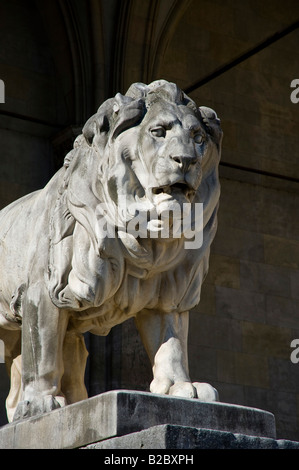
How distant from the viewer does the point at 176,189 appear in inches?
237

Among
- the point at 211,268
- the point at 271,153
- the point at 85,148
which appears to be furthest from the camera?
the point at 271,153

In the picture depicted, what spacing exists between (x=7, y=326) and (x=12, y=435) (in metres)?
1.11

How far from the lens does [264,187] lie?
15.0 meters

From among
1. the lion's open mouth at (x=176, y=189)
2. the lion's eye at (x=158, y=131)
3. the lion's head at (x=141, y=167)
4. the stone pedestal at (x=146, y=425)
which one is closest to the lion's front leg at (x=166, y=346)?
the stone pedestal at (x=146, y=425)

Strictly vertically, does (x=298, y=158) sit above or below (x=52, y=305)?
above

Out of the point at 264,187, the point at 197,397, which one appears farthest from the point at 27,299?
the point at 264,187

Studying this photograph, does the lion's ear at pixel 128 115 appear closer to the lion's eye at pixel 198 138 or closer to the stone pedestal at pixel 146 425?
the lion's eye at pixel 198 138

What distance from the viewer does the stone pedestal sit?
5453mm

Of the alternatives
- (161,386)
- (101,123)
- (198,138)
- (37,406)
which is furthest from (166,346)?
(101,123)

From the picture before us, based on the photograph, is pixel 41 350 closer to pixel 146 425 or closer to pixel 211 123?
pixel 146 425

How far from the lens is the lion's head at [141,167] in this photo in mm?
6027

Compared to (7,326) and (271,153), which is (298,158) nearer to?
(271,153)
